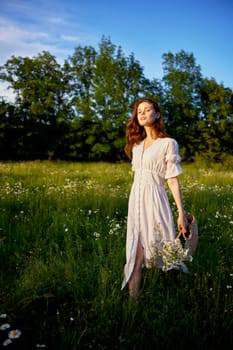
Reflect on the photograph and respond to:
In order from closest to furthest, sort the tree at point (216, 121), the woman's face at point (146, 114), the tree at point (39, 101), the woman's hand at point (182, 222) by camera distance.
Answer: the woman's hand at point (182, 222) → the woman's face at point (146, 114) → the tree at point (39, 101) → the tree at point (216, 121)

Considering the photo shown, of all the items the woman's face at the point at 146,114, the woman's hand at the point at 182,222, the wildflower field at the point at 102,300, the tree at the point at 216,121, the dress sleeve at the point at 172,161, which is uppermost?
the tree at the point at 216,121

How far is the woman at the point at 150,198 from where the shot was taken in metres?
3.11

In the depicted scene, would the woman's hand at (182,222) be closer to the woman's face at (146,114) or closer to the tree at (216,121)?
the woman's face at (146,114)

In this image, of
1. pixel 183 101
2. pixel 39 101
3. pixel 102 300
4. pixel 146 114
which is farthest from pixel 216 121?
pixel 102 300

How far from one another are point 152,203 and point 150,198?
0.05 meters

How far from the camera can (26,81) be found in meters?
28.1

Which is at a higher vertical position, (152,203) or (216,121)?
(216,121)

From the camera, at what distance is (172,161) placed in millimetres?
3117

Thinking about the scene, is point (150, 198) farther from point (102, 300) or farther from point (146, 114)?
point (102, 300)

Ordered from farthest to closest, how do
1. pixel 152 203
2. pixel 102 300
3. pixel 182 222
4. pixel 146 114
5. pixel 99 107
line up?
pixel 99 107
pixel 146 114
pixel 152 203
pixel 182 222
pixel 102 300

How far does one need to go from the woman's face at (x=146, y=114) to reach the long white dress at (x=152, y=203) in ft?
0.68

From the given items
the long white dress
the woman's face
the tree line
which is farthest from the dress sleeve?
the tree line

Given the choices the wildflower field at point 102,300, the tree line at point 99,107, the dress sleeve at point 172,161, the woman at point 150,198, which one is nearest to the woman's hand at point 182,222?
the woman at point 150,198

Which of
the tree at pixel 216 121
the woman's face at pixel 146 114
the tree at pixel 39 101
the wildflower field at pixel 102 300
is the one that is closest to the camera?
the wildflower field at pixel 102 300
